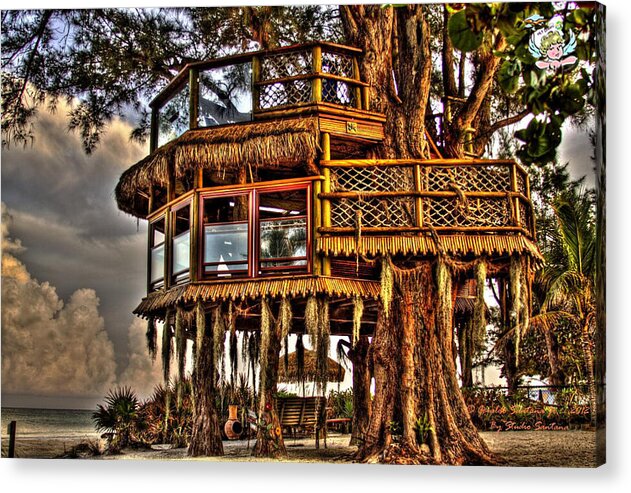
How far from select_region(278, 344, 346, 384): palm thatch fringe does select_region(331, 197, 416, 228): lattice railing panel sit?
1537 mm

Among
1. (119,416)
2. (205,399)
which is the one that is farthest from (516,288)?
(119,416)

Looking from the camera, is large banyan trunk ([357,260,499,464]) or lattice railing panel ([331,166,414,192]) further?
lattice railing panel ([331,166,414,192])

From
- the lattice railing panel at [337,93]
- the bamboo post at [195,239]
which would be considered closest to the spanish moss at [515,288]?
the lattice railing panel at [337,93]

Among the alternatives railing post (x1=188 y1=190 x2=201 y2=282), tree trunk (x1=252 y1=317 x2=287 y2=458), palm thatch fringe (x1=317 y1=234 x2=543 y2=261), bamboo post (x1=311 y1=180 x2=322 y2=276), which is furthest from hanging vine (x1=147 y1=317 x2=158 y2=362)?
palm thatch fringe (x1=317 y1=234 x2=543 y2=261)

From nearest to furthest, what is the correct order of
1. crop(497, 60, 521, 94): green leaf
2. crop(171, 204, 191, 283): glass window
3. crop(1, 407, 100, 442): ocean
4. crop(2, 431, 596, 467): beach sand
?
crop(497, 60, 521, 94): green leaf < crop(2, 431, 596, 467): beach sand < crop(1, 407, 100, 442): ocean < crop(171, 204, 191, 283): glass window

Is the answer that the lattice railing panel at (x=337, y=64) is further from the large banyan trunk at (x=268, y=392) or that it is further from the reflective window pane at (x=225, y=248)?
the large banyan trunk at (x=268, y=392)

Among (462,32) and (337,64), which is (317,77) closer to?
(337,64)

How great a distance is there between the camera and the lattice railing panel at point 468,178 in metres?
9.55

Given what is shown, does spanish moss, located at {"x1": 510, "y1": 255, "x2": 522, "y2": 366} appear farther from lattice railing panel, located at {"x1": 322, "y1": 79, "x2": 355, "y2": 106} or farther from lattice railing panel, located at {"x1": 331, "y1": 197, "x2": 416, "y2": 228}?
lattice railing panel, located at {"x1": 322, "y1": 79, "x2": 355, "y2": 106}

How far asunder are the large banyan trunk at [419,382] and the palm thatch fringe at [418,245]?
0.76 feet

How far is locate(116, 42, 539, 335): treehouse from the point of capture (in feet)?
30.9

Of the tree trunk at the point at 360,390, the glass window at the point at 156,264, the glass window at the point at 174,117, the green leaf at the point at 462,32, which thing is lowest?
the tree trunk at the point at 360,390

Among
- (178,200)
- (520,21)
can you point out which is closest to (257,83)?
(178,200)

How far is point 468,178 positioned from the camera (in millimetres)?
9586
